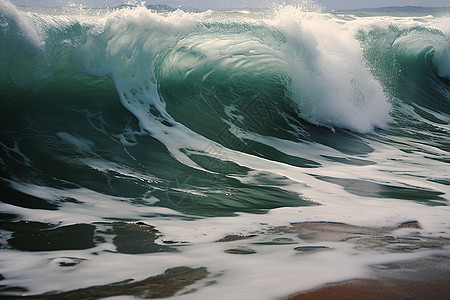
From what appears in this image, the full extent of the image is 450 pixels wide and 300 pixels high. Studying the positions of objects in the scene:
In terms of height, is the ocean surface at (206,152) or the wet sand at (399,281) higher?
the ocean surface at (206,152)

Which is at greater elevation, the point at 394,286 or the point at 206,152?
the point at 206,152

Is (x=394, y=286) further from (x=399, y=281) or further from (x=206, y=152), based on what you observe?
(x=206, y=152)

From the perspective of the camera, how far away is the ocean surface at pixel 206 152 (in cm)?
256

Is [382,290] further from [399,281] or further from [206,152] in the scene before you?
[206,152]

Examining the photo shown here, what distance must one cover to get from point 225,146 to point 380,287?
14.7 feet

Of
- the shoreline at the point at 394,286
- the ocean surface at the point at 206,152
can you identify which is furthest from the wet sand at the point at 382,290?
the ocean surface at the point at 206,152

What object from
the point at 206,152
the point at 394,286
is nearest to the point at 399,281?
the point at 394,286

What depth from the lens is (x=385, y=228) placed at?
10.9ft

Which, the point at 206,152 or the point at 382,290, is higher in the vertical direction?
the point at 206,152

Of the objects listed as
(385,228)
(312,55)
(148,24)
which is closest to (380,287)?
(385,228)

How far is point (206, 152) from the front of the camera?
5906mm

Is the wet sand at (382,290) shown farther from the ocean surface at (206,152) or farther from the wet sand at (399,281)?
the ocean surface at (206,152)

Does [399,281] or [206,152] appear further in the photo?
[206,152]

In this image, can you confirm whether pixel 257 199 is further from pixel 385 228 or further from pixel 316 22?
pixel 316 22
